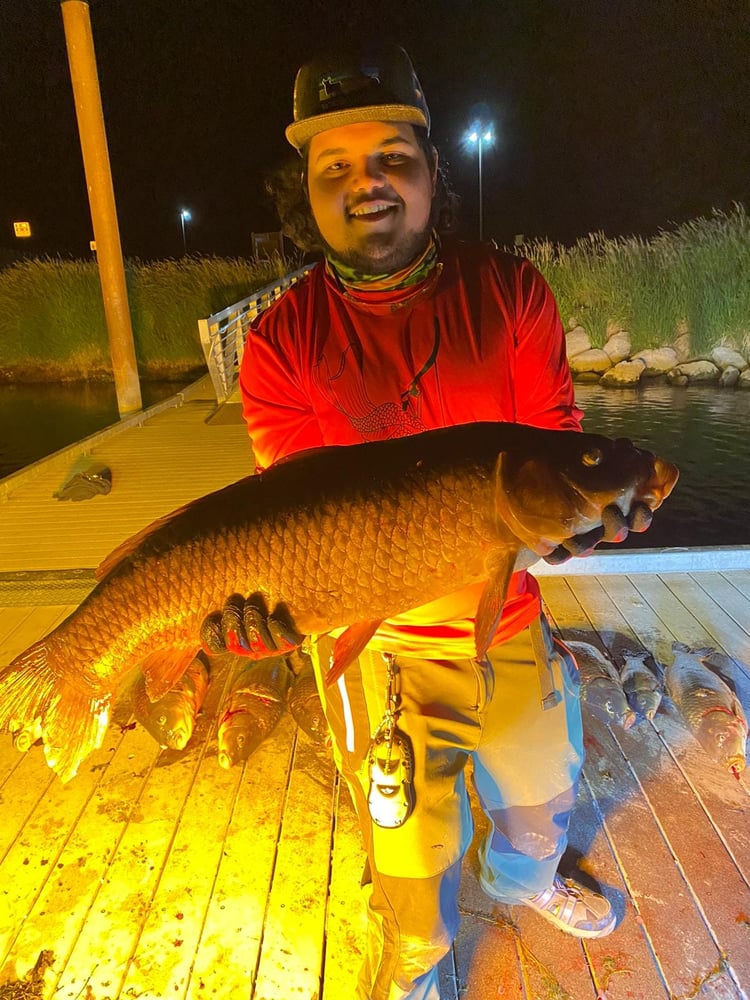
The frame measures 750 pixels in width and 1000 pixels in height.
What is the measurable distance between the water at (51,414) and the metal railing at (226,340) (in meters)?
2.64

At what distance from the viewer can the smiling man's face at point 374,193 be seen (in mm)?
1801

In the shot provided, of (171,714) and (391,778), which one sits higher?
(391,778)

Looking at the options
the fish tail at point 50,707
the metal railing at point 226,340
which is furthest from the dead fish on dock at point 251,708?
the metal railing at point 226,340

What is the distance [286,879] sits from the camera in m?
2.24

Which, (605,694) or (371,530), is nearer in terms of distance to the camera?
(371,530)

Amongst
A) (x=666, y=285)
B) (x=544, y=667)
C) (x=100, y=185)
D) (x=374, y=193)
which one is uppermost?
(x=100, y=185)

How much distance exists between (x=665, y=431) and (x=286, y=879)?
31.1 ft

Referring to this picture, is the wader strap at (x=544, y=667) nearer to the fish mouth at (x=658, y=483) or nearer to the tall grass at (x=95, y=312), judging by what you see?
the fish mouth at (x=658, y=483)

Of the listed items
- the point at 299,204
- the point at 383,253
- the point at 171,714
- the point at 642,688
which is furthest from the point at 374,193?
the point at 642,688

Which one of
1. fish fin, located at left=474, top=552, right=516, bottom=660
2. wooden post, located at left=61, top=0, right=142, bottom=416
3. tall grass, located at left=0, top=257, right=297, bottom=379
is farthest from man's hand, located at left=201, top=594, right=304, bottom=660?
tall grass, located at left=0, top=257, right=297, bottom=379

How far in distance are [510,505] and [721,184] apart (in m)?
39.7

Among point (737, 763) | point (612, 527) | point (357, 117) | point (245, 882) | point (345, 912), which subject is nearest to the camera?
point (612, 527)

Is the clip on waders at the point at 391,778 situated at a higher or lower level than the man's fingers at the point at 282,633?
lower

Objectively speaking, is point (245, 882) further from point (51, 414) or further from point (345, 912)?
point (51, 414)
